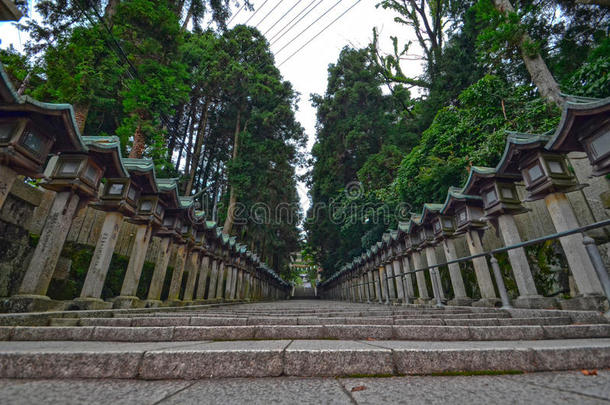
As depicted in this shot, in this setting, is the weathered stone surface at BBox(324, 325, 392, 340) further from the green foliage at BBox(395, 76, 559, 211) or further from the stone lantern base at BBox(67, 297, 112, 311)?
the green foliage at BBox(395, 76, 559, 211)

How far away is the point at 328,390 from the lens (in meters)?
1.66

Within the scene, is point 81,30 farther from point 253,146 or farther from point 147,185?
point 253,146

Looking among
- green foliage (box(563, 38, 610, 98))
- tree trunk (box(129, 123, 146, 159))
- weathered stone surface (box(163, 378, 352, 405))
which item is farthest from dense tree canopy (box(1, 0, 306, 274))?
green foliage (box(563, 38, 610, 98))

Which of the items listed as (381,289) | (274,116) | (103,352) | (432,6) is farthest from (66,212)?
(432,6)

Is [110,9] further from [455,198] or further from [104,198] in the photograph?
[455,198]

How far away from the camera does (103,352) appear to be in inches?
77.8

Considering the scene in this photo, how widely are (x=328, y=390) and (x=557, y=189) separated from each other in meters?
5.92

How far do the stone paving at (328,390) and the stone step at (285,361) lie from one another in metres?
0.08

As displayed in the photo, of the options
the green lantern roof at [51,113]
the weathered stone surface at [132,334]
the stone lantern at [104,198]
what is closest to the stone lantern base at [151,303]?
the stone lantern at [104,198]

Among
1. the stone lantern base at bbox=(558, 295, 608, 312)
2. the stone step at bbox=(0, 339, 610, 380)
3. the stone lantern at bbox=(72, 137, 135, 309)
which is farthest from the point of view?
the stone lantern at bbox=(72, 137, 135, 309)

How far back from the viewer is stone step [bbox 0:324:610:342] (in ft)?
9.46

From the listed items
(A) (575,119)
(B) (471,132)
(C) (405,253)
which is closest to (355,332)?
(A) (575,119)

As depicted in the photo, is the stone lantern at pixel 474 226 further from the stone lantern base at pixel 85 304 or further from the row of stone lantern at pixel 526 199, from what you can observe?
the stone lantern base at pixel 85 304

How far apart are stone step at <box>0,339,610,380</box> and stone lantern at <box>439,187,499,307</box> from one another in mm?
5291
